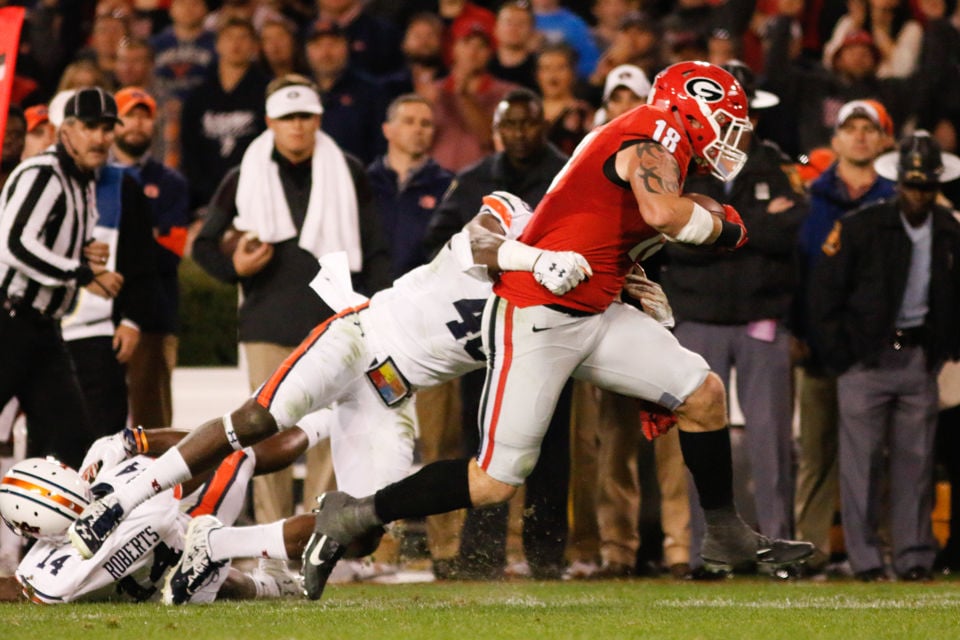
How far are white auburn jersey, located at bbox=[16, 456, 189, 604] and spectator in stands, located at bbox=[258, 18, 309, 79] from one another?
557 centimetres

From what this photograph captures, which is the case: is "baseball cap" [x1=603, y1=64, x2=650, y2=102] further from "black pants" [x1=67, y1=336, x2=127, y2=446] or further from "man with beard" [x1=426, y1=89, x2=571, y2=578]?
"black pants" [x1=67, y1=336, x2=127, y2=446]

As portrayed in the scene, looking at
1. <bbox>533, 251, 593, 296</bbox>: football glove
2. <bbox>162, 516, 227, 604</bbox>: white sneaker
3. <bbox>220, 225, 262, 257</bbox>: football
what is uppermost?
<bbox>533, 251, 593, 296</bbox>: football glove

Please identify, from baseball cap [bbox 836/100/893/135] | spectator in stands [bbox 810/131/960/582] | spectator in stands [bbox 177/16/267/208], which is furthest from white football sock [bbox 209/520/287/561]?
spectator in stands [bbox 177/16/267/208]

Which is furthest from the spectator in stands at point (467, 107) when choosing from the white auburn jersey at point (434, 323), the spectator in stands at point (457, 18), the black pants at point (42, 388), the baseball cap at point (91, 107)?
the white auburn jersey at point (434, 323)

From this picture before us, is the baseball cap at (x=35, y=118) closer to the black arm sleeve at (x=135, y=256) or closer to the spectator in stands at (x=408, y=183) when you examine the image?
the black arm sleeve at (x=135, y=256)

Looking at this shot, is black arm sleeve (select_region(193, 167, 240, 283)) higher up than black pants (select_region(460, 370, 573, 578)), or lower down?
higher up

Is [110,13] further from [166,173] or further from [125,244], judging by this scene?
[125,244]

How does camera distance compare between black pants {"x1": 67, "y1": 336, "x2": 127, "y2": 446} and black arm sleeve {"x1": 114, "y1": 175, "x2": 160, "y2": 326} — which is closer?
black pants {"x1": 67, "y1": 336, "x2": 127, "y2": 446}

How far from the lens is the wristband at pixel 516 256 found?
6521 millimetres

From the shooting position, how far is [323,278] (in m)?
7.75

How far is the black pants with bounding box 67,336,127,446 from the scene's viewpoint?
9297 millimetres

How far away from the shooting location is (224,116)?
12.1 meters

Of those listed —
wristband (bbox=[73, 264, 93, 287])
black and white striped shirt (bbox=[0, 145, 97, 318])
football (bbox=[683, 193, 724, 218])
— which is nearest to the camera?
football (bbox=[683, 193, 724, 218])

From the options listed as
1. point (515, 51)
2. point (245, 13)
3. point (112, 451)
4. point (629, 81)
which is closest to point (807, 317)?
point (629, 81)
